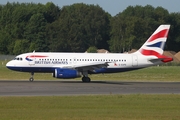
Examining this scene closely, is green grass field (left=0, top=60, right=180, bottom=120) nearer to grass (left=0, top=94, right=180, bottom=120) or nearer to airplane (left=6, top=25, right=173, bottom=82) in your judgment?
grass (left=0, top=94, right=180, bottom=120)

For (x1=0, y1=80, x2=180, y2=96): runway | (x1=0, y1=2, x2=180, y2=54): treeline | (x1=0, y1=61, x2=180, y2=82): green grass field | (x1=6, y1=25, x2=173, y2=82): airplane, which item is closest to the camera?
(x1=0, y1=80, x2=180, y2=96): runway

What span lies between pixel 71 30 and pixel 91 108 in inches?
3932

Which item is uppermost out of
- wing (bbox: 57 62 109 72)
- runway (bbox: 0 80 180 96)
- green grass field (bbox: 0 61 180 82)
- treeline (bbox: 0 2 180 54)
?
treeline (bbox: 0 2 180 54)

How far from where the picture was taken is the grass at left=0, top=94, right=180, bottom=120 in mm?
21453

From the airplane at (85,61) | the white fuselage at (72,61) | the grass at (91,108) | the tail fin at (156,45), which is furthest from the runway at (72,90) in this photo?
the tail fin at (156,45)

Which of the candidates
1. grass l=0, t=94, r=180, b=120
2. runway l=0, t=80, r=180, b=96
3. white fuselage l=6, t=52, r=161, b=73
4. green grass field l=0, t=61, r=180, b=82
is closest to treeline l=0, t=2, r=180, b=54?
green grass field l=0, t=61, r=180, b=82

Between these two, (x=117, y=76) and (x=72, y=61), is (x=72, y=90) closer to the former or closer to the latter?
(x=72, y=61)

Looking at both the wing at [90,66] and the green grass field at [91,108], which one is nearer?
the green grass field at [91,108]

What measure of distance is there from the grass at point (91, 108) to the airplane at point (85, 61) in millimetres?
16588

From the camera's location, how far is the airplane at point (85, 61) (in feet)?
154

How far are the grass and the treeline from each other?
3348 inches

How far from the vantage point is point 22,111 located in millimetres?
22969

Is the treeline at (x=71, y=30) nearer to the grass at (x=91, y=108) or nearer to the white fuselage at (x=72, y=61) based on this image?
the white fuselage at (x=72, y=61)

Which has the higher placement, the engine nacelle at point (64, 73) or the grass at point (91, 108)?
the engine nacelle at point (64, 73)
